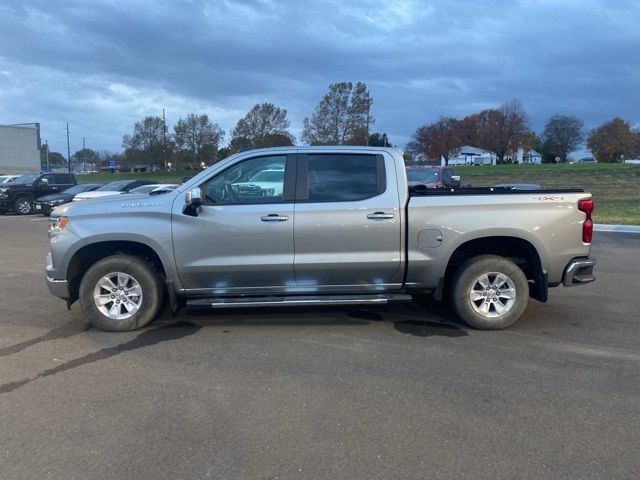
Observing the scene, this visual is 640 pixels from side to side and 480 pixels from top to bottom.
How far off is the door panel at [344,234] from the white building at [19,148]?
2076 inches

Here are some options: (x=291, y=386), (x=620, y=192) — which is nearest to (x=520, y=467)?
(x=291, y=386)

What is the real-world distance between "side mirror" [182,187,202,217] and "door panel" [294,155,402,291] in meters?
0.98

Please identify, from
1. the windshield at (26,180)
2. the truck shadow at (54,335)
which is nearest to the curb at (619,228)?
the truck shadow at (54,335)

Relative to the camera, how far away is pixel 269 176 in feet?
18.8

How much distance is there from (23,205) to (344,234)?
21.2 m

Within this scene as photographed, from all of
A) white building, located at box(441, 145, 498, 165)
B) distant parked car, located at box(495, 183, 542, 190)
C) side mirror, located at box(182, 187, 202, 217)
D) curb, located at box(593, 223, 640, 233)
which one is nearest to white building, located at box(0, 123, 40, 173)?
distant parked car, located at box(495, 183, 542, 190)

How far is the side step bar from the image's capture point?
5.53 metres

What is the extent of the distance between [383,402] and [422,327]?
1.98m

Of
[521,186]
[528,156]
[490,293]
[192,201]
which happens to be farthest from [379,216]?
[528,156]

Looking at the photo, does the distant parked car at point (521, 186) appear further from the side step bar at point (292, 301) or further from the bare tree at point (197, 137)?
the bare tree at point (197, 137)

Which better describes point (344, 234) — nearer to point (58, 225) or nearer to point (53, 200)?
point (58, 225)

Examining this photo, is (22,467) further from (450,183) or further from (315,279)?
(450,183)

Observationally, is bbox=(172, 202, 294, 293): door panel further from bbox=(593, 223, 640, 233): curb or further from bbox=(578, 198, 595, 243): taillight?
bbox=(593, 223, 640, 233): curb

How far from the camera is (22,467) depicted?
3.19m
